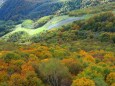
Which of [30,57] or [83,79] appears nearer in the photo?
[83,79]

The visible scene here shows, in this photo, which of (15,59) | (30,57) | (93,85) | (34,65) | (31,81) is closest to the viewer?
(93,85)

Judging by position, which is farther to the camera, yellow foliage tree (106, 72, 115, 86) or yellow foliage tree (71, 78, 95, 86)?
yellow foliage tree (106, 72, 115, 86)

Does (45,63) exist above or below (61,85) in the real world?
above

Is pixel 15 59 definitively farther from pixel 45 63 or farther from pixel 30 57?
pixel 45 63

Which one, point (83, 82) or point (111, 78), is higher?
point (83, 82)

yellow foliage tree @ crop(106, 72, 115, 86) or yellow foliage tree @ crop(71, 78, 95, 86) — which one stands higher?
yellow foliage tree @ crop(71, 78, 95, 86)

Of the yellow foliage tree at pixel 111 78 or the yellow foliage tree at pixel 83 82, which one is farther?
the yellow foliage tree at pixel 111 78

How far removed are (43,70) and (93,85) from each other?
1656 centimetres

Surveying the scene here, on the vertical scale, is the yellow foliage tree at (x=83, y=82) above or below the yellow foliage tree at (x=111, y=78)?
above

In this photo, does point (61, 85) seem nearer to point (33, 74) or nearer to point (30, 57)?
point (33, 74)

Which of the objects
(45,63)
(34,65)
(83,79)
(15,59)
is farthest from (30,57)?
(83,79)

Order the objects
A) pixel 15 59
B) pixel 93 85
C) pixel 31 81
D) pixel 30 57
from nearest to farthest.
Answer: pixel 93 85 < pixel 31 81 < pixel 15 59 < pixel 30 57

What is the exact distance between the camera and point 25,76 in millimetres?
A: 91375

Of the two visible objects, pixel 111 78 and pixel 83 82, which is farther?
pixel 111 78
